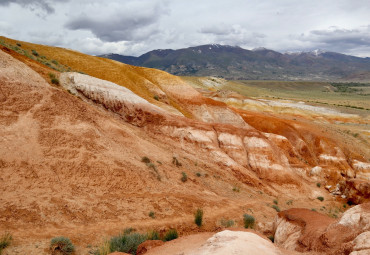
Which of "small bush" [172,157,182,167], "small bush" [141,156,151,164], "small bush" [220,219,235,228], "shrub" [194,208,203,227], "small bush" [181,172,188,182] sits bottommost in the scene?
"small bush" [220,219,235,228]

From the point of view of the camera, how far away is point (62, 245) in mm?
8219

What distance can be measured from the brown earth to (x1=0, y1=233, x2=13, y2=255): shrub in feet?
0.83

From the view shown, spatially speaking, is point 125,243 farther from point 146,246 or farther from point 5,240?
point 5,240

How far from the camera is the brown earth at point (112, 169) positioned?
10039 millimetres

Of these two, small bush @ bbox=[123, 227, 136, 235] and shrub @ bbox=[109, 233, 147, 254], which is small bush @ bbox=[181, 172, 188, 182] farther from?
shrub @ bbox=[109, 233, 147, 254]

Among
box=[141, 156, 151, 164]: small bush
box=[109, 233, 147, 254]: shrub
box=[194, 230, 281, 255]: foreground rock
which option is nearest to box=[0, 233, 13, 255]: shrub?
box=[109, 233, 147, 254]: shrub

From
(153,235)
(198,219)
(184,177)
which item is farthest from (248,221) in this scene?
(153,235)

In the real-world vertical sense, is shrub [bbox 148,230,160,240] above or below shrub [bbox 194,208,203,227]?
above

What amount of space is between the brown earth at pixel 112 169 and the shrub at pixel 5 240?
252 millimetres

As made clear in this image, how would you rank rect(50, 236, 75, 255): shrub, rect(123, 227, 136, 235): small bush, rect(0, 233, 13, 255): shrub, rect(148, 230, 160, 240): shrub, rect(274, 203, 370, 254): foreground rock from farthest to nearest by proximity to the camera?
1. rect(123, 227, 136, 235): small bush
2. rect(148, 230, 160, 240): shrub
3. rect(50, 236, 75, 255): shrub
4. rect(0, 233, 13, 255): shrub
5. rect(274, 203, 370, 254): foreground rock

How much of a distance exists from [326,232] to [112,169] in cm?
986

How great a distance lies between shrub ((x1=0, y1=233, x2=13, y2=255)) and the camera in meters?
7.60

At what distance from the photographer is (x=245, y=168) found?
23.6 metres

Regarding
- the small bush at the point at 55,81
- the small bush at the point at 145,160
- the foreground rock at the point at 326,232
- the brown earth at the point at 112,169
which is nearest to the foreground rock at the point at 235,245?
the foreground rock at the point at 326,232
